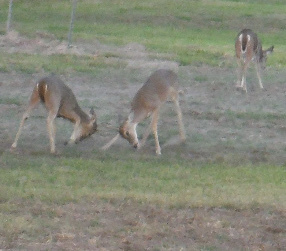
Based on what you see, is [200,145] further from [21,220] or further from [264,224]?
[21,220]

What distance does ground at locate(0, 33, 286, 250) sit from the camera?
27.3ft

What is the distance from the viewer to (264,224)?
905cm

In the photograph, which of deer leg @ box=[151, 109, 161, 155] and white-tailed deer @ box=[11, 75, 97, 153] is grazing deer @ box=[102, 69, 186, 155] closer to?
deer leg @ box=[151, 109, 161, 155]

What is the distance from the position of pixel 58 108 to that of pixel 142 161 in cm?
152

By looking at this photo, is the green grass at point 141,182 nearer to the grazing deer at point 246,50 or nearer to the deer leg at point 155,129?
the deer leg at point 155,129

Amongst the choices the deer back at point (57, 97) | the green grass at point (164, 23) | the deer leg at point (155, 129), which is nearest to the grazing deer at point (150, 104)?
the deer leg at point (155, 129)

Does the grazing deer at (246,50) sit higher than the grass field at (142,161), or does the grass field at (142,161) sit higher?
the grazing deer at (246,50)

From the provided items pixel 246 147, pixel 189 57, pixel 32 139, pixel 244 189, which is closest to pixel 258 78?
pixel 189 57

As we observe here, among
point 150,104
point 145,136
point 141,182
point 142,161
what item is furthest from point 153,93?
point 141,182

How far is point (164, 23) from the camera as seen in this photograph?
35.2 m

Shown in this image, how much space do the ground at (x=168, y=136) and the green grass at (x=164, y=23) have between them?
2.57m

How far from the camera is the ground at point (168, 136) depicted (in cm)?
833

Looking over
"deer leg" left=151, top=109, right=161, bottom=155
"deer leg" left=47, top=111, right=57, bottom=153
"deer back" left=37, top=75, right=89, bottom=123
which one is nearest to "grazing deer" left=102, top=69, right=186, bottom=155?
"deer leg" left=151, top=109, right=161, bottom=155

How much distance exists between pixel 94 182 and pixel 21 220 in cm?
257
